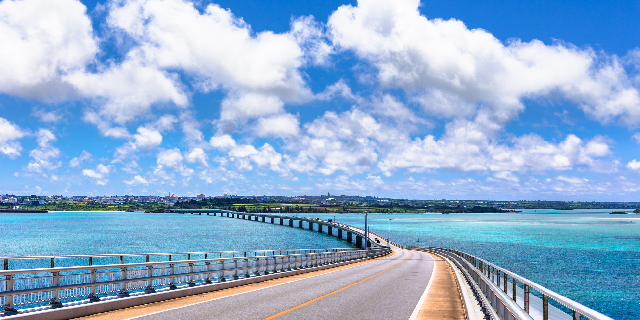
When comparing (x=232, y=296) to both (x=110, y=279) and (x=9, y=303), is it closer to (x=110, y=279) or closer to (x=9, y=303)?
(x=110, y=279)

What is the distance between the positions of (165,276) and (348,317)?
6.94 meters

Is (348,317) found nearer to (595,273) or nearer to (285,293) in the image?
(285,293)

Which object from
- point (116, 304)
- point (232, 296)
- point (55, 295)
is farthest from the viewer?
point (232, 296)

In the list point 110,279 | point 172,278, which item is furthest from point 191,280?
point 110,279

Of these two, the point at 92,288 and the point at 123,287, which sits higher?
the point at 92,288

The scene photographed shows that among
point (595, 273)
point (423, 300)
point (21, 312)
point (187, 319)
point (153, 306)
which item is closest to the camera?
point (21, 312)

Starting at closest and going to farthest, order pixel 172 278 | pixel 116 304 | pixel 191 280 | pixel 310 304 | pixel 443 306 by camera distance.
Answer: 1. pixel 116 304
2. pixel 310 304
3. pixel 443 306
4. pixel 172 278
5. pixel 191 280

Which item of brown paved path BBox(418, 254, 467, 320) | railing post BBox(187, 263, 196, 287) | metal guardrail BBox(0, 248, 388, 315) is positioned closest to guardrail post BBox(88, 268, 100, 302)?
metal guardrail BBox(0, 248, 388, 315)

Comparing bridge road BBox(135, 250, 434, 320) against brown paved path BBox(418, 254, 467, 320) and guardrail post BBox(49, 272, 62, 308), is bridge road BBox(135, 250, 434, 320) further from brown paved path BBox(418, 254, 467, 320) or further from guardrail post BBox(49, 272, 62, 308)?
guardrail post BBox(49, 272, 62, 308)

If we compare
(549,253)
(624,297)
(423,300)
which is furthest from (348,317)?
(549,253)

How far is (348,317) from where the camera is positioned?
13.2 meters

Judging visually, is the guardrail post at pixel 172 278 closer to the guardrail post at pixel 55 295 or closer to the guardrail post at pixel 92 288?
the guardrail post at pixel 92 288

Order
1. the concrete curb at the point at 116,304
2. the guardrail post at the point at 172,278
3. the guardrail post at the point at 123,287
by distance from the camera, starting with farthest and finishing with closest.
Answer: the guardrail post at the point at 172,278
the guardrail post at the point at 123,287
the concrete curb at the point at 116,304

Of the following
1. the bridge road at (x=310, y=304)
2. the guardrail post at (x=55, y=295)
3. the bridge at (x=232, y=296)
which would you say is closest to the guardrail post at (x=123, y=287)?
the bridge at (x=232, y=296)
